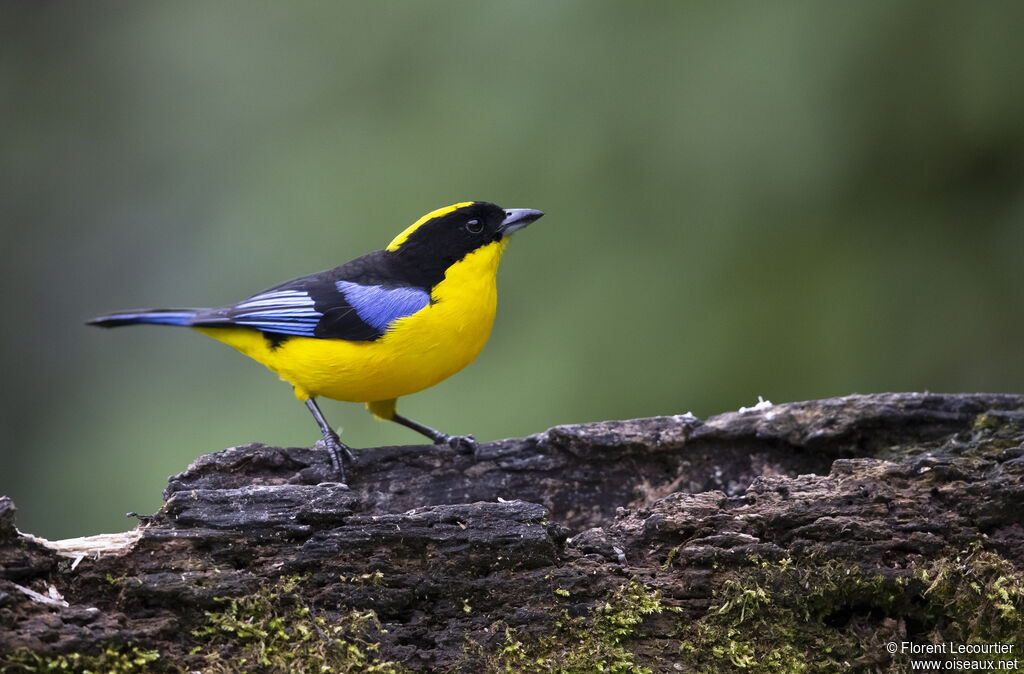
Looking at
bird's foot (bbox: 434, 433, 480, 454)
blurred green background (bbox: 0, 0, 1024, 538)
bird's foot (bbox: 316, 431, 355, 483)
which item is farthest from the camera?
blurred green background (bbox: 0, 0, 1024, 538)

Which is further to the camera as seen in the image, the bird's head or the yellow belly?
the bird's head

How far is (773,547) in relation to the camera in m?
3.45

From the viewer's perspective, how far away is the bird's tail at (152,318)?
5.34 m

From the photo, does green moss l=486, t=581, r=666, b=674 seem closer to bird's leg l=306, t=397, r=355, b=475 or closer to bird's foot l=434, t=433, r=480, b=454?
bird's foot l=434, t=433, r=480, b=454

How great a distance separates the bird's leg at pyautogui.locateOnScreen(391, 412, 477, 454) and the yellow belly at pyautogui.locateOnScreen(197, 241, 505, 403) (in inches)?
16.3

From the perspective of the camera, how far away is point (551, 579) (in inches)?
132

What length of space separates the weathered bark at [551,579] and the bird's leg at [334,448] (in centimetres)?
81

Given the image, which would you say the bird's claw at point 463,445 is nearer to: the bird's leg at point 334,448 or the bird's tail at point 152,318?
the bird's leg at point 334,448

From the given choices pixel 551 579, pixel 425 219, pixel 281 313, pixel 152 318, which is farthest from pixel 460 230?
pixel 551 579

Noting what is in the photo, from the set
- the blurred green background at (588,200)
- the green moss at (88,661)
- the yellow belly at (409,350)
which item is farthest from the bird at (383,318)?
the green moss at (88,661)

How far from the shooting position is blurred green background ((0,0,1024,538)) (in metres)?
5.56

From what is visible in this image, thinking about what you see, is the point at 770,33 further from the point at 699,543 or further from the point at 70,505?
the point at 70,505

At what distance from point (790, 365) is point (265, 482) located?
328 cm

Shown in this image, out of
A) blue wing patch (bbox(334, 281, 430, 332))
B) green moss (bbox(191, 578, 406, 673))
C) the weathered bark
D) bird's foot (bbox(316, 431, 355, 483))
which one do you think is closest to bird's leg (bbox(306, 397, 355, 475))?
bird's foot (bbox(316, 431, 355, 483))
